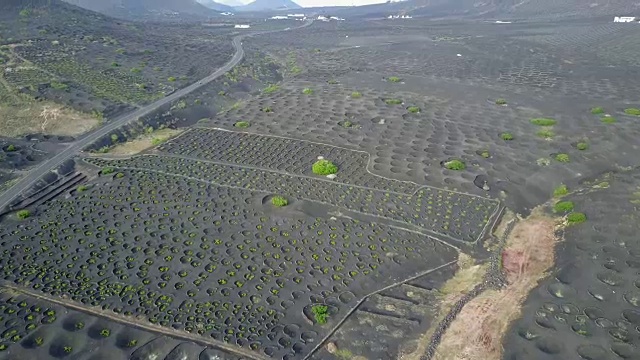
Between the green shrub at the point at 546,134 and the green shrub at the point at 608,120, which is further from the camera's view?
the green shrub at the point at 608,120

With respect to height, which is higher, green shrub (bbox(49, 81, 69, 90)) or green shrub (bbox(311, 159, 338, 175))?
green shrub (bbox(49, 81, 69, 90))

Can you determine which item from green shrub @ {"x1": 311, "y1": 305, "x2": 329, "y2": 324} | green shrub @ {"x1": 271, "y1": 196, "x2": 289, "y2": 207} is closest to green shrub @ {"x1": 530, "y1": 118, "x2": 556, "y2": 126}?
green shrub @ {"x1": 271, "y1": 196, "x2": 289, "y2": 207}

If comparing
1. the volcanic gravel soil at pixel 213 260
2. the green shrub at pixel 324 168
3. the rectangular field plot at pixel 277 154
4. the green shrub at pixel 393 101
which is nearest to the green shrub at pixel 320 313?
the volcanic gravel soil at pixel 213 260

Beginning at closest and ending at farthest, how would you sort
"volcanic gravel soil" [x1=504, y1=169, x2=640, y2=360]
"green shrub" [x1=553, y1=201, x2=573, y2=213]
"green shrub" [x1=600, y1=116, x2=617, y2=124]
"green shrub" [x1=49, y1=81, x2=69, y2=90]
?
"volcanic gravel soil" [x1=504, y1=169, x2=640, y2=360], "green shrub" [x1=553, y1=201, x2=573, y2=213], "green shrub" [x1=600, y1=116, x2=617, y2=124], "green shrub" [x1=49, y1=81, x2=69, y2=90]

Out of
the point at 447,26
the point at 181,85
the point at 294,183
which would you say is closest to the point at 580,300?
the point at 294,183

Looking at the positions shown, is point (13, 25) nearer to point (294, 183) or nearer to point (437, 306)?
point (294, 183)

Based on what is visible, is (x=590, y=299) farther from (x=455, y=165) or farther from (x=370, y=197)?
(x=455, y=165)

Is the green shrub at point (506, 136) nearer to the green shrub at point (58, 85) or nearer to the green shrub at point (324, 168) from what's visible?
the green shrub at point (324, 168)

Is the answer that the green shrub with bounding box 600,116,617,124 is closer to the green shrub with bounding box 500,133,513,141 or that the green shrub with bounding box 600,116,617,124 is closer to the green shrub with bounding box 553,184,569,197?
the green shrub with bounding box 500,133,513,141
